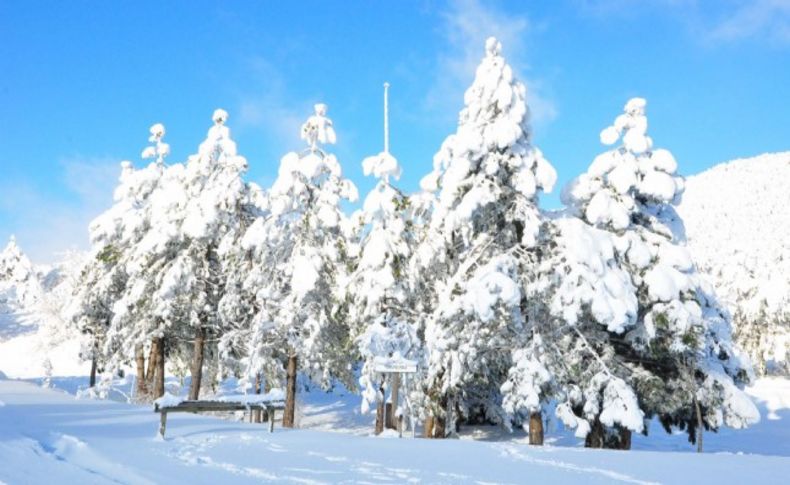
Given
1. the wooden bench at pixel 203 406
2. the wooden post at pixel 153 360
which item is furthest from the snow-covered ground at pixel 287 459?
the wooden post at pixel 153 360

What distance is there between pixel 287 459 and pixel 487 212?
10.8 meters

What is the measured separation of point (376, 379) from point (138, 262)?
1107cm

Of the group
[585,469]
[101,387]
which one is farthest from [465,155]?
[101,387]

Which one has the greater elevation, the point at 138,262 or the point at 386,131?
the point at 386,131

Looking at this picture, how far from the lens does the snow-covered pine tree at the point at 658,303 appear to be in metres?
16.9

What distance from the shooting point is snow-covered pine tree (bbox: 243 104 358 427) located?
21922mm

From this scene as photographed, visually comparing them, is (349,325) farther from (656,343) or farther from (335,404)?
(335,404)

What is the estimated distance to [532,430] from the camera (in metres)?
17.7

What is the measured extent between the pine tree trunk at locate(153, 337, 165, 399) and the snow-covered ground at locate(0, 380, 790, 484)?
1381cm

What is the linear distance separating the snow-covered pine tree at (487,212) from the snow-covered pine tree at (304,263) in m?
4.61

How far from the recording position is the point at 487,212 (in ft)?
59.6

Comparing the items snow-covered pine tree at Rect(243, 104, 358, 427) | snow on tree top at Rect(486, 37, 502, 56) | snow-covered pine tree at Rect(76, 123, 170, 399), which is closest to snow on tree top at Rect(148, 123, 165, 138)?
snow-covered pine tree at Rect(76, 123, 170, 399)

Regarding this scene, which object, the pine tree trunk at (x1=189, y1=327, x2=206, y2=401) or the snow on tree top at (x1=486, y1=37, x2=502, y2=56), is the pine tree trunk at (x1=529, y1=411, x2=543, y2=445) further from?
the pine tree trunk at (x1=189, y1=327, x2=206, y2=401)

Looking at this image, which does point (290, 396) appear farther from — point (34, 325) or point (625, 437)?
point (34, 325)
